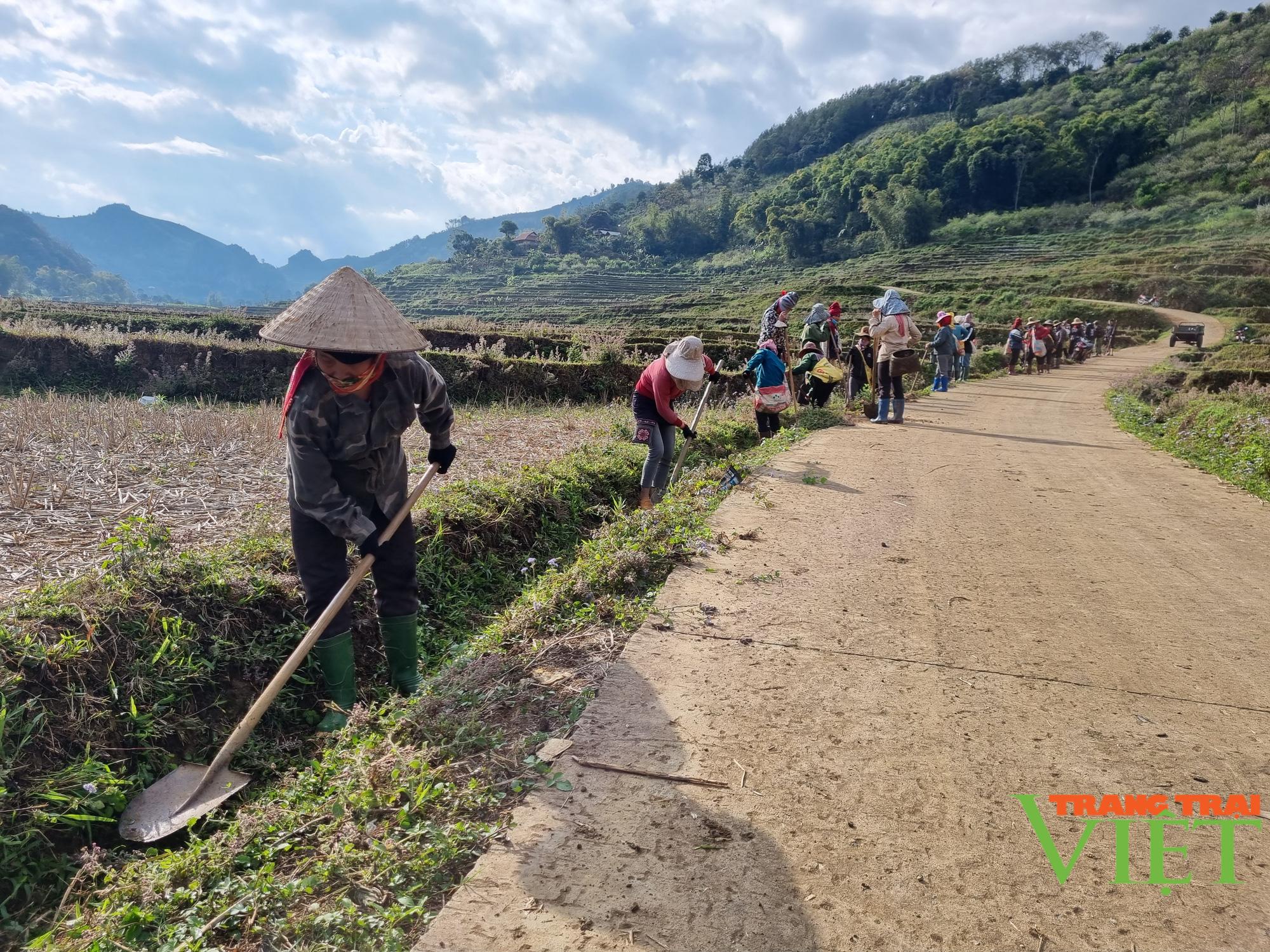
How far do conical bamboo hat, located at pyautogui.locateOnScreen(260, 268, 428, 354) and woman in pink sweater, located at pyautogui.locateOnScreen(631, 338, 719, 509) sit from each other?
10.5 feet

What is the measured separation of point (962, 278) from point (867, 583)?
5025 centimetres

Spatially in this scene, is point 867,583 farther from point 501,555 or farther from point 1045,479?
point 1045,479

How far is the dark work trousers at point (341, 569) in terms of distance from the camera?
3400mm

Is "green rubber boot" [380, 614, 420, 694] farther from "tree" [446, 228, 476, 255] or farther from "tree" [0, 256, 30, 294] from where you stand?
"tree" [0, 256, 30, 294]

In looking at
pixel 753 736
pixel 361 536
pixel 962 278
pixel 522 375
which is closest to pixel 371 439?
pixel 361 536

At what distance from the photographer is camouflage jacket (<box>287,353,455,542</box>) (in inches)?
127

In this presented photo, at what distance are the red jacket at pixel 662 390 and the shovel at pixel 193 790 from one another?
12.7 ft

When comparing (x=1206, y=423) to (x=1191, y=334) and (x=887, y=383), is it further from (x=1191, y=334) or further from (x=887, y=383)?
(x=1191, y=334)

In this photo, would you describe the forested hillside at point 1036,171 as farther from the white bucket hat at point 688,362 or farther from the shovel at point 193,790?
the shovel at point 193,790

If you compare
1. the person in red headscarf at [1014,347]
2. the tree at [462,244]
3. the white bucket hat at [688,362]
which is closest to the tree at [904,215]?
the person in red headscarf at [1014,347]

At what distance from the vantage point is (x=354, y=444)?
131 inches

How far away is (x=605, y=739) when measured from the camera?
2686 millimetres

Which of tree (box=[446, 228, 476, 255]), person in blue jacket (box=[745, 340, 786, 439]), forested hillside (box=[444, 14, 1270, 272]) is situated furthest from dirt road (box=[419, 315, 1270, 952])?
tree (box=[446, 228, 476, 255])

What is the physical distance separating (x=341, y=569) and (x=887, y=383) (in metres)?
8.67
